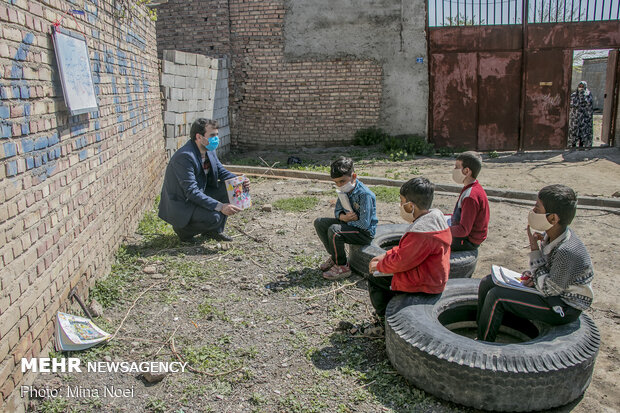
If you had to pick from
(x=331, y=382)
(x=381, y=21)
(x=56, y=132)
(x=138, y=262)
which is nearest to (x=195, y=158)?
(x=138, y=262)

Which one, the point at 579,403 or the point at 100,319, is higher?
the point at 100,319

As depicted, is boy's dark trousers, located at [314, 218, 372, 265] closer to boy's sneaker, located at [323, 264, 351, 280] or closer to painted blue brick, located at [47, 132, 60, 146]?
boy's sneaker, located at [323, 264, 351, 280]

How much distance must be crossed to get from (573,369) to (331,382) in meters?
1.42

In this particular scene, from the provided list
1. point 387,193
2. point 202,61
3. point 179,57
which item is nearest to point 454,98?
point 387,193

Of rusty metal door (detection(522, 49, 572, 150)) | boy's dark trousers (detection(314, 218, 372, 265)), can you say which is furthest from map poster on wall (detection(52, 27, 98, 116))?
rusty metal door (detection(522, 49, 572, 150))

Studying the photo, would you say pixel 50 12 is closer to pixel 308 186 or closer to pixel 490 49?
pixel 308 186

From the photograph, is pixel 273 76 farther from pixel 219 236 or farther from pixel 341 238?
pixel 341 238

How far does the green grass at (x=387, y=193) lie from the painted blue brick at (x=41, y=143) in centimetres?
525

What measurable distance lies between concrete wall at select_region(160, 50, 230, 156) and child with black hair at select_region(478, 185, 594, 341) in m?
7.24

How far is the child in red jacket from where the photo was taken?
3.37 metres

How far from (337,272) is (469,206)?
136 cm

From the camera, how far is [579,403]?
3.04 m

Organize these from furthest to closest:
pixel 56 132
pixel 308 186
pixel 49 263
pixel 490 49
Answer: pixel 490 49 → pixel 308 186 → pixel 56 132 → pixel 49 263

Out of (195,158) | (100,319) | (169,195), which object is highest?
(195,158)
